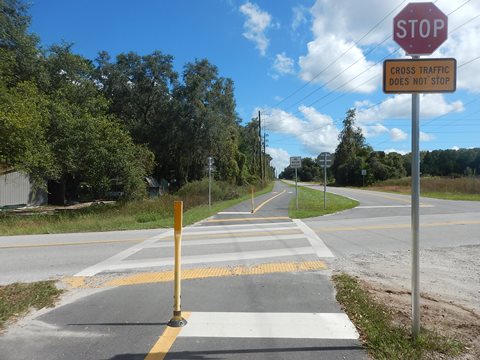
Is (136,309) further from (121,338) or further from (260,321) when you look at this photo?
(260,321)

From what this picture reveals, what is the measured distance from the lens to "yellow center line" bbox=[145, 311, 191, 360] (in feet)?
12.9

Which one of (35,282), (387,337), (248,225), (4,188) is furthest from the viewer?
(4,188)

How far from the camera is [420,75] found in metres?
4.02

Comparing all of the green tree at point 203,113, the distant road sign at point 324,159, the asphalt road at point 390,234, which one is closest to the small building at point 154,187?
the green tree at point 203,113

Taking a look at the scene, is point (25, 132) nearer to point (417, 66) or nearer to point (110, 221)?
point (110, 221)

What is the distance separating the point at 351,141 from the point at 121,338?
100m

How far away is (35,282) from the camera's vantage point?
Result: 6.98 metres

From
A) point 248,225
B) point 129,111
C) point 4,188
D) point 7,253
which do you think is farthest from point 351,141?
point 7,253

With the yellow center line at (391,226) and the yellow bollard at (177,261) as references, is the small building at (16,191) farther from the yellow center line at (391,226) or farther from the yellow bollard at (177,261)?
the yellow bollard at (177,261)

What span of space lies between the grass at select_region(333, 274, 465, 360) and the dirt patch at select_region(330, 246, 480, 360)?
0.15 m

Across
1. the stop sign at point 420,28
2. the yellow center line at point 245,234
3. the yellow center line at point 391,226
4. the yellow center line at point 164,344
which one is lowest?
the yellow center line at point 245,234

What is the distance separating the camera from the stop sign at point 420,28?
4035 millimetres

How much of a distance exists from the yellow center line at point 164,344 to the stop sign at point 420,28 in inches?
144

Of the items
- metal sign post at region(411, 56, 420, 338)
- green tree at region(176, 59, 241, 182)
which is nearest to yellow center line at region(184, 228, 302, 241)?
metal sign post at region(411, 56, 420, 338)
